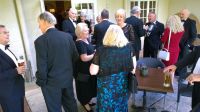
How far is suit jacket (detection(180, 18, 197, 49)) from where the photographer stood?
443 cm

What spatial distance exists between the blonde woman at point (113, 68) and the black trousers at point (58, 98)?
493 millimetres

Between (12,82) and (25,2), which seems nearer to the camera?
(12,82)

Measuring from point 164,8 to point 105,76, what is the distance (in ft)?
22.6

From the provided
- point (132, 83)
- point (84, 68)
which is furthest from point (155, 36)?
point (132, 83)

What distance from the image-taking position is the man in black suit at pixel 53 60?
2248 mm

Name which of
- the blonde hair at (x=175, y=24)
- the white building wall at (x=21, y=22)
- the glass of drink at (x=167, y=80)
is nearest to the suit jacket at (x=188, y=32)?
the blonde hair at (x=175, y=24)

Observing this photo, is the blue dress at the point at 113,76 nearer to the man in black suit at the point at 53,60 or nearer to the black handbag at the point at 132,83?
the black handbag at the point at 132,83

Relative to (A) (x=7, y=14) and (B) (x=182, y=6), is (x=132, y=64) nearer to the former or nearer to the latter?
(A) (x=7, y=14)

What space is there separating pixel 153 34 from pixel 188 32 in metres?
0.84

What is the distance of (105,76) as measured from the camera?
228cm

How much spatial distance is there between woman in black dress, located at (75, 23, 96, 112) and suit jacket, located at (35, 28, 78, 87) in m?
0.19

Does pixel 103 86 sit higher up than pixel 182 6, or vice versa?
pixel 182 6

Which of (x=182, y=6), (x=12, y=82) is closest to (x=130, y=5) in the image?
(x=182, y=6)

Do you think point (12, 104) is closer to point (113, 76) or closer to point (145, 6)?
point (113, 76)
